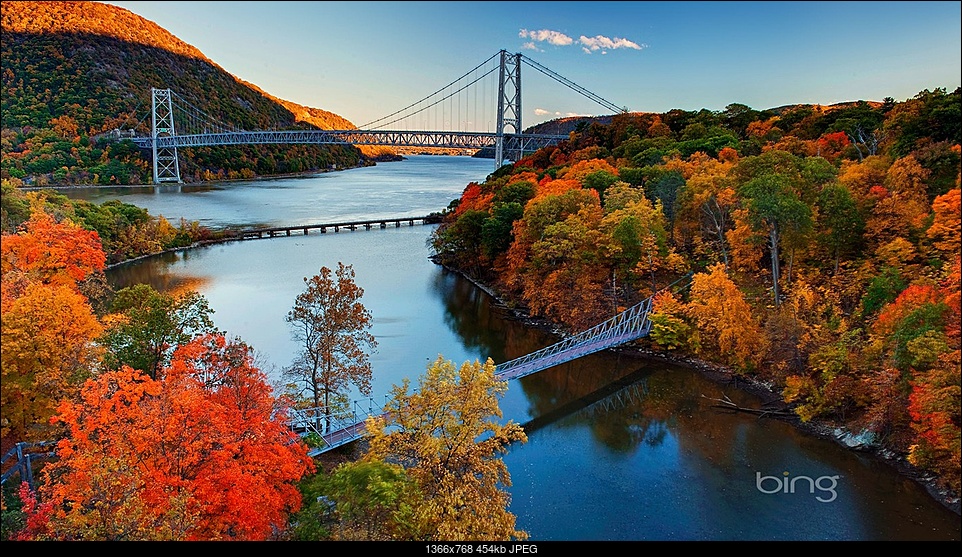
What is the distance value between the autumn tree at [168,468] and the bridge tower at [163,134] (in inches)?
1594

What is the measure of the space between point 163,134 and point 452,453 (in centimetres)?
4752

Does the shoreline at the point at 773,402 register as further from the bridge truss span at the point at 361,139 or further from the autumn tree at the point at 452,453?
the bridge truss span at the point at 361,139

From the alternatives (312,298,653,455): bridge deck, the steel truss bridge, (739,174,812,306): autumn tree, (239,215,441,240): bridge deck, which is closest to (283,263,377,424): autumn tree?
the steel truss bridge

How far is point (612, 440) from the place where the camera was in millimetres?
8609

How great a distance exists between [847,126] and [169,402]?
63.8 ft

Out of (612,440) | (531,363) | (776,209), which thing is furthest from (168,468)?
(776,209)

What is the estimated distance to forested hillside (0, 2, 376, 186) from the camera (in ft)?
53.1

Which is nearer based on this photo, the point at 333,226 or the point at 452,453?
the point at 452,453

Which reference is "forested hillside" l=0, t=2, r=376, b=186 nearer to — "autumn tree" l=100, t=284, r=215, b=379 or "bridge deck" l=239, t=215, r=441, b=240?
"autumn tree" l=100, t=284, r=215, b=379

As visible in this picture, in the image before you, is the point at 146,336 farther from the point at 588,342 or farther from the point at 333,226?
the point at 333,226

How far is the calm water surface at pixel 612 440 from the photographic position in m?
6.54

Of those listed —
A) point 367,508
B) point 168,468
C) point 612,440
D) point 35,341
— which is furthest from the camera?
point 612,440

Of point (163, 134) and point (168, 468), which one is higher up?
point (163, 134)

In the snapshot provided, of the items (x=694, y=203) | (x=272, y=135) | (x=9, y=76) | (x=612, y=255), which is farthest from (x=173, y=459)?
(x=272, y=135)
